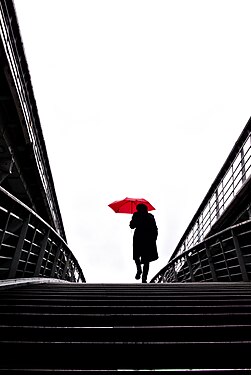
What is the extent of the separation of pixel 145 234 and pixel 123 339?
16.8ft

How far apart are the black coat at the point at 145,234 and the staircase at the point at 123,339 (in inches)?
164

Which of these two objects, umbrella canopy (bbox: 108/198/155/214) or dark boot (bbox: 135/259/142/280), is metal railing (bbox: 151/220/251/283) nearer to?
dark boot (bbox: 135/259/142/280)

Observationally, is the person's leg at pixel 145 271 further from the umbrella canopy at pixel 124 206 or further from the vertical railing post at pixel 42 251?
the vertical railing post at pixel 42 251

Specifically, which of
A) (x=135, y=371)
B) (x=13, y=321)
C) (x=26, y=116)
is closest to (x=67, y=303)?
(x=13, y=321)

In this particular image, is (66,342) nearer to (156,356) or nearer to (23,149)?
→ (156,356)

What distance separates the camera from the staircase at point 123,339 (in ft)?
5.60

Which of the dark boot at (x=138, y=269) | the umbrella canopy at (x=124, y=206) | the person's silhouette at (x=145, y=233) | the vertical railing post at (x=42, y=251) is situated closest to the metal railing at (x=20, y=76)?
the umbrella canopy at (x=124, y=206)

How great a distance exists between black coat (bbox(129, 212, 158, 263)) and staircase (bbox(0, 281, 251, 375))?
13.7ft

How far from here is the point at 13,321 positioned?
94.3 inches

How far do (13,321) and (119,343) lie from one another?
89 cm

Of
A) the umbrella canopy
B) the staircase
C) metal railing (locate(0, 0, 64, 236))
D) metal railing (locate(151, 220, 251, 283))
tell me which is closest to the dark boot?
metal railing (locate(151, 220, 251, 283))

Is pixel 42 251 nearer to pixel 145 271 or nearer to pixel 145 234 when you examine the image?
pixel 145 234

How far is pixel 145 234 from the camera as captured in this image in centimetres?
714

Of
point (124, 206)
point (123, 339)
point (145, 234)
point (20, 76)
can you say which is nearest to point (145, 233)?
point (145, 234)
